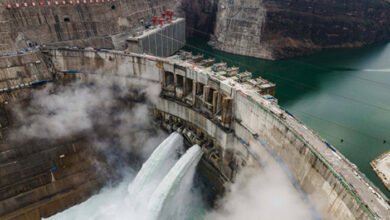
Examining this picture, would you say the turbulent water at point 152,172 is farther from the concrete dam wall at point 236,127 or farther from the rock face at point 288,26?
the rock face at point 288,26

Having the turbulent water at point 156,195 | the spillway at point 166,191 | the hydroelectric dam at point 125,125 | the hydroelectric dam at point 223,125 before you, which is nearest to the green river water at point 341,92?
the hydroelectric dam at point 125,125

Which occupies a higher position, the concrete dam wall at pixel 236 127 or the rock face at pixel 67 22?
the rock face at pixel 67 22

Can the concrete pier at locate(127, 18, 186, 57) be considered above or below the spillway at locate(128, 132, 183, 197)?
above

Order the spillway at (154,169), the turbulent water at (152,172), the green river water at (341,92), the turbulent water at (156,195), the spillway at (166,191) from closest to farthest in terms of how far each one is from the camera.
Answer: the spillway at (166,191), the turbulent water at (156,195), the turbulent water at (152,172), the spillway at (154,169), the green river water at (341,92)

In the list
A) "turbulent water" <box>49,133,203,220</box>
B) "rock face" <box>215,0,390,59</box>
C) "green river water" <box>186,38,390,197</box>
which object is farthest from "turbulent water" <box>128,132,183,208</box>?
"rock face" <box>215,0,390,59</box>

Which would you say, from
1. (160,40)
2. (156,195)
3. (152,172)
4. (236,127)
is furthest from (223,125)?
(160,40)

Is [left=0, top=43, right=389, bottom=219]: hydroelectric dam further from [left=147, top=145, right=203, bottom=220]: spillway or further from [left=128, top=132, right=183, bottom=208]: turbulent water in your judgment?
[left=147, top=145, right=203, bottom=220]: spillway

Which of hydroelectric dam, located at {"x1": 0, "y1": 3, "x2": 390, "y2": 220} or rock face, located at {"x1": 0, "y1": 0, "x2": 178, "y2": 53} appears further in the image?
rock face, located at {"x1": 0, "y1": 0, "x2": 178, "y2": 53}
